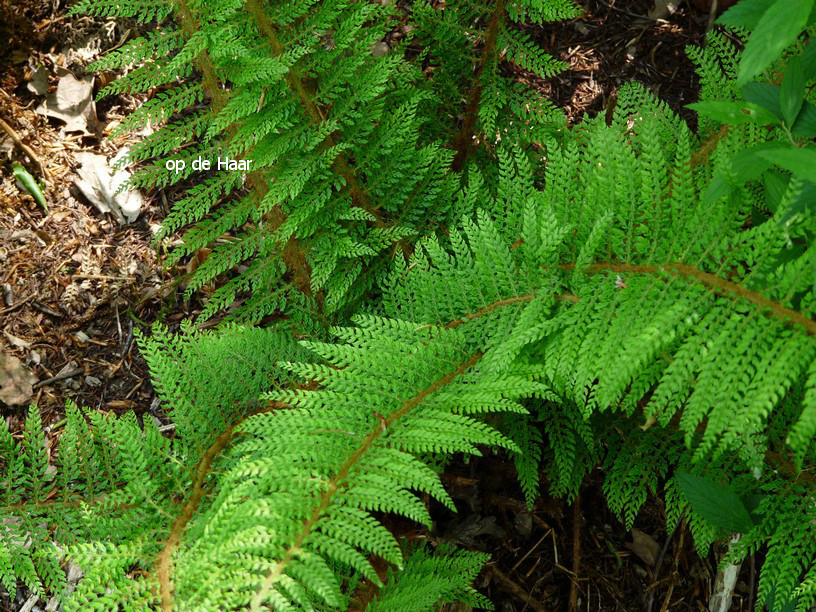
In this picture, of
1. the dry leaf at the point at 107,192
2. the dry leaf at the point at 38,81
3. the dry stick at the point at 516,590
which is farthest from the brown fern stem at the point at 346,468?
the dry leaf at the point at 38,81

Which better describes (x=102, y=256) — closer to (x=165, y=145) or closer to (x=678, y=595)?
(x=165, y=145)

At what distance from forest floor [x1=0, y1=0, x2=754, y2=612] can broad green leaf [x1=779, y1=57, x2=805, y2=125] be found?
1.65 metres

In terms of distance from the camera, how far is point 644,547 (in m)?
2.85

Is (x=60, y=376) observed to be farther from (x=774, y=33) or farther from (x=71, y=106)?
(x=774, y=33)

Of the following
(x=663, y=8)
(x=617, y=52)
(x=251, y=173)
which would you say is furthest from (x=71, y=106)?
(x=663, y=8)

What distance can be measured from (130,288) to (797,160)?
3.08 meters

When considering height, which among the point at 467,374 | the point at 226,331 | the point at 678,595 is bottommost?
the point at 678,595

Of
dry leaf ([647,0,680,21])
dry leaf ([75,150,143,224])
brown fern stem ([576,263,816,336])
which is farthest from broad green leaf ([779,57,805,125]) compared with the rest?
dry leaf ([75,150,143,224])

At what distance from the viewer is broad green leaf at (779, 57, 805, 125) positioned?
5.81ft

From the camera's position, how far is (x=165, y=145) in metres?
2.56

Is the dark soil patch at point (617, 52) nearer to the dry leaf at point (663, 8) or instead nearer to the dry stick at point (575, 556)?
the dry leaf at point (663, 8)

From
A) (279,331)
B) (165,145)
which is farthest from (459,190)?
(165,145)

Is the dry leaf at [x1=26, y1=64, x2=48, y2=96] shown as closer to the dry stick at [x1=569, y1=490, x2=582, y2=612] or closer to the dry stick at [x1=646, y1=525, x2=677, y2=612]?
the dry stick at [x1=569, y1=490, x2=582, y2=612]

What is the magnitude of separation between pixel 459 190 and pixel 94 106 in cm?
220
